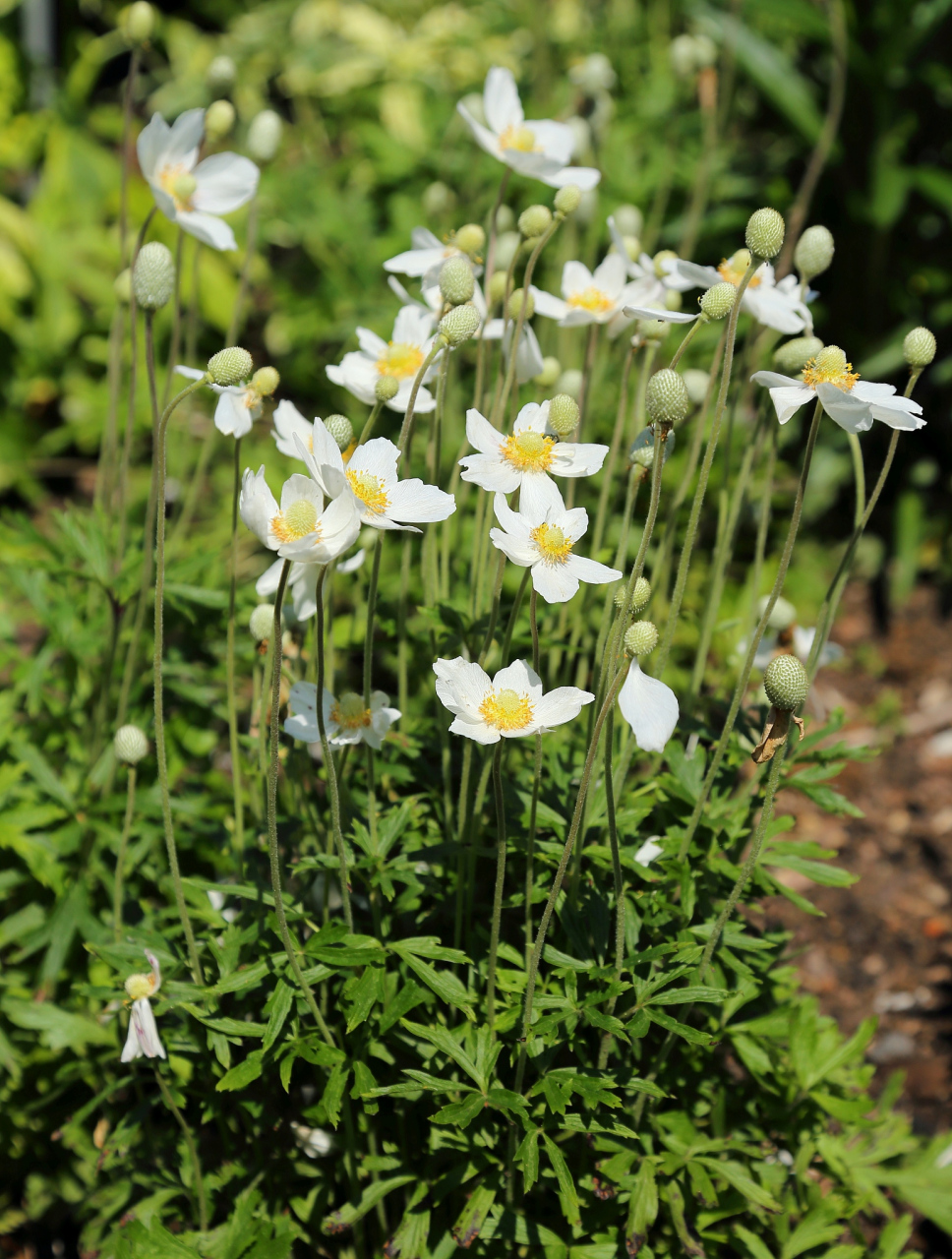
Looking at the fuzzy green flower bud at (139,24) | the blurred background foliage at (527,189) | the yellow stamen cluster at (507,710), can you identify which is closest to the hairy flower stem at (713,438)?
the yellow stamen cluster at (507,710)

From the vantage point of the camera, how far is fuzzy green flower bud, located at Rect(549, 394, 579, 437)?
4.18 feet

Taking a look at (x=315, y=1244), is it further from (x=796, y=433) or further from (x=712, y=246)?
(x=712, y=246)

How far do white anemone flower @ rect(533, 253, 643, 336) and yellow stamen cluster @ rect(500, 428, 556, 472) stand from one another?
1.20 ft

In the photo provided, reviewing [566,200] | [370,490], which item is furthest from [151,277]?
[566,200]

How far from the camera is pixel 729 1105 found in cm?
167

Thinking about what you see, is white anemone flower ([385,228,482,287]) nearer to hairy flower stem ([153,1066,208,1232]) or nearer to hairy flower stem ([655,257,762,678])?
hairy flower stem ([655,257,762,678])

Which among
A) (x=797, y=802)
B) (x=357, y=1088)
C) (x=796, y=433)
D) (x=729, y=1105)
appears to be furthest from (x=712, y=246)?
(x=357, y=1088)

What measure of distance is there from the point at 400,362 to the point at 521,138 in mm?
495

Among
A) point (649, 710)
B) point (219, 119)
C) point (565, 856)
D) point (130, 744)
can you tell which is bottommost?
point (130, 744)

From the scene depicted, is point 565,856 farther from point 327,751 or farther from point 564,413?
point 564,413

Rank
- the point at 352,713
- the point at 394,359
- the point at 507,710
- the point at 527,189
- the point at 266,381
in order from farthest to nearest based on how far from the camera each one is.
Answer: the point at 527,189 → the point at 394,359 → the point at 352,713 → the point at 266,381 → the point at 507,710

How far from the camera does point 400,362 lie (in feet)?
5.45

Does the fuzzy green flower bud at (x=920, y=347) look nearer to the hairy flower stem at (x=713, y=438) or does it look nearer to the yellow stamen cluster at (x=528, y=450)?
the hairy flower stem at (x=713, y=438)

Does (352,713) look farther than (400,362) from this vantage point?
No
